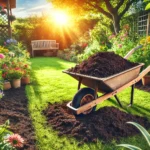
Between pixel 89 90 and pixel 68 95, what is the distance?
136cm

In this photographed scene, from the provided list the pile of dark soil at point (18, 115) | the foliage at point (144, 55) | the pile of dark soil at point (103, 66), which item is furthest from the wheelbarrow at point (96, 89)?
the foliage at point (144, 55)

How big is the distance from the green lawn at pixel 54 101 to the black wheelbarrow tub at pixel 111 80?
0.64 metres

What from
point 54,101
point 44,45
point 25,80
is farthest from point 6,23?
point 54,101

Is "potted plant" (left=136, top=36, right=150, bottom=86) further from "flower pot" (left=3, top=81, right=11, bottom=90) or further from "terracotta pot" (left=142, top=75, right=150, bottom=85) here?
"flower pot" (left=3, top=81, right=11, bottom=90)

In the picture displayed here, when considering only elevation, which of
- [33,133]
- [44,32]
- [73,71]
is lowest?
[33,133]

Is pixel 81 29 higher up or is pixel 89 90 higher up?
pixel 81 29

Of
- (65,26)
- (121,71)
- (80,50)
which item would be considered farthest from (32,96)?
(65,26)

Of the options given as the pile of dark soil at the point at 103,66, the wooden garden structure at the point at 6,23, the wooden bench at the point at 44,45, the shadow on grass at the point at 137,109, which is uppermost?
the wooden garden structure at the point at 6,23

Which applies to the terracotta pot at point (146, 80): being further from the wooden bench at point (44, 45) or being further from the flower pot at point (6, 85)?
the wooden bench at point (44, 45)

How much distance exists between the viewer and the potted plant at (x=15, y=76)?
501 cm

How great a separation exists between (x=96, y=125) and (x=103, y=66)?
85 cm

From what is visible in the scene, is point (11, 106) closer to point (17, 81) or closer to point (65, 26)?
point (17, 81)

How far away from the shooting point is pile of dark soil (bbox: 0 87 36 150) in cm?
265

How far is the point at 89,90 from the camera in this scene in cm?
312
